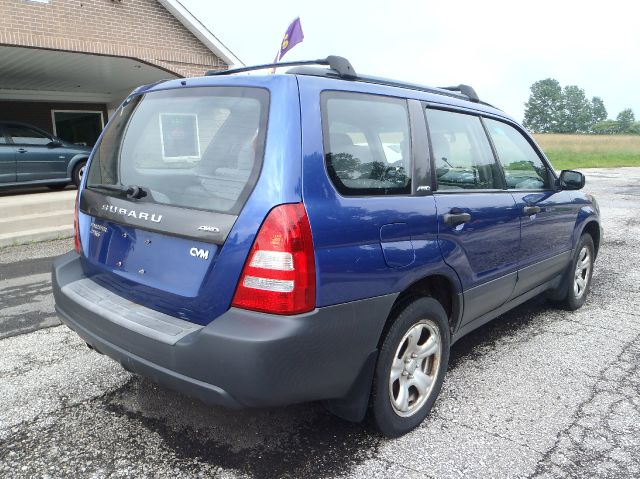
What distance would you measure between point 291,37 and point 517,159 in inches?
329

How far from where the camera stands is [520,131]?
157 inches

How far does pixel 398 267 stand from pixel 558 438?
4.15 ft

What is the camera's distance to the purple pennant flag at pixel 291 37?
1078cm

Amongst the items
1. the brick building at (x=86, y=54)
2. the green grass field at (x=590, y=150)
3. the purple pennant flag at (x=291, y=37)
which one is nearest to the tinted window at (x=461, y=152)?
the purple pennant flag at (x=291, y=37)

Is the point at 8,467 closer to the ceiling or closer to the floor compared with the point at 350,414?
closer to the floor

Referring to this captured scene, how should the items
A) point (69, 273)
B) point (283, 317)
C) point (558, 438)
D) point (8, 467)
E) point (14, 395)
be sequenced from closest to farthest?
point (283, 317)
point (8, 467)
point (558, 438)
point (69, 273)
point (14, 395)

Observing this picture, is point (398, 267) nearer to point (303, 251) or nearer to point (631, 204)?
point (303, 251)

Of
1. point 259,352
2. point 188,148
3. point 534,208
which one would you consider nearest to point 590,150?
point 534,208

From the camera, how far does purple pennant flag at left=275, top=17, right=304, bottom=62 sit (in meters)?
10.8

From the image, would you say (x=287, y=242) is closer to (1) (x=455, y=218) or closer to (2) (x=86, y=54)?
(1) (x=455, y=218)

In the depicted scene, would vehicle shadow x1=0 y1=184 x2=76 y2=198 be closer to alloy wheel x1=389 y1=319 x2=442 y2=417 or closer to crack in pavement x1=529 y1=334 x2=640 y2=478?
alloy wheel x1=389 y1=319 x2=442 y2=417

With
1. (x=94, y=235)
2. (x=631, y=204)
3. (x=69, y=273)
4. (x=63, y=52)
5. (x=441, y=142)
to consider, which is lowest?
(x=631, y=204)

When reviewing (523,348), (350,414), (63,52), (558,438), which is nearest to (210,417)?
(350,414)

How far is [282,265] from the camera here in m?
2.03
